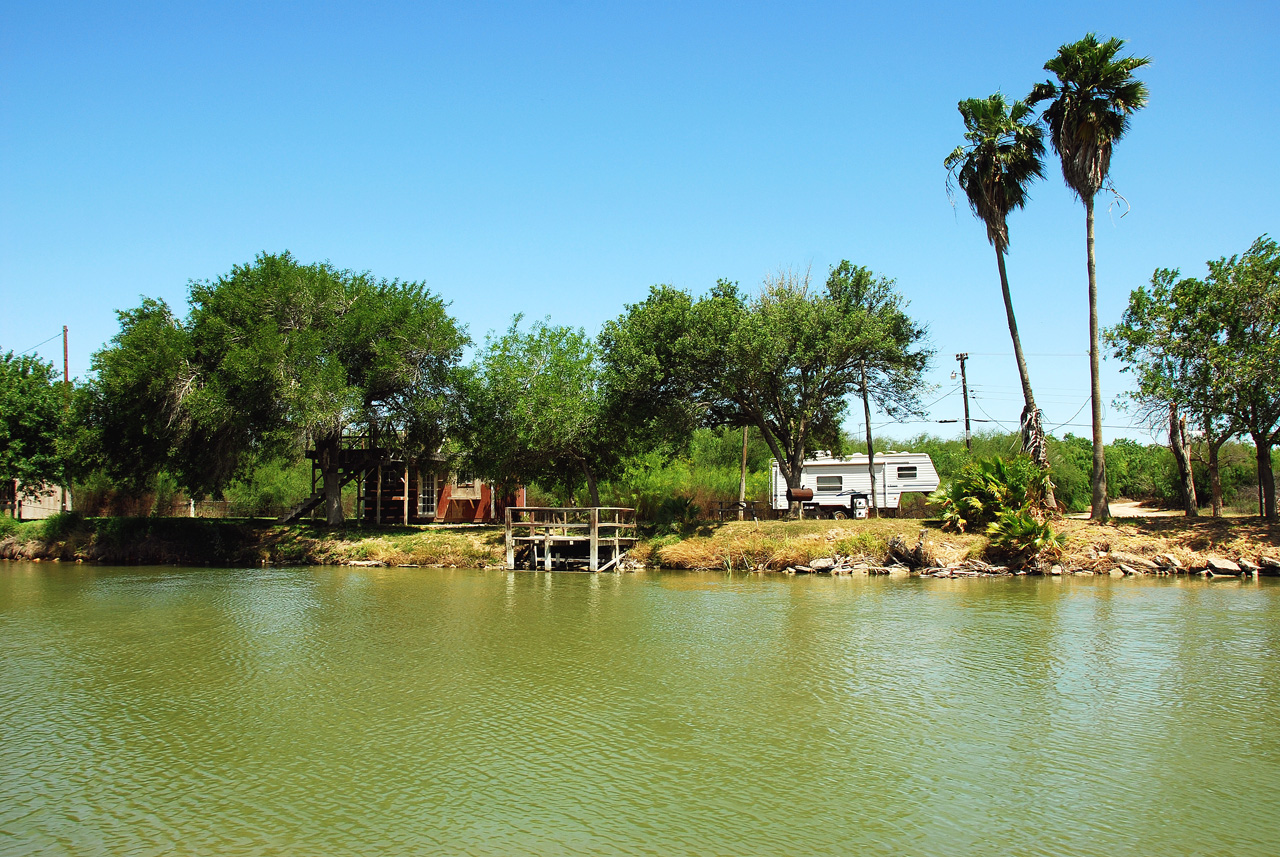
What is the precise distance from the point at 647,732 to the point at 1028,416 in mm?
24256

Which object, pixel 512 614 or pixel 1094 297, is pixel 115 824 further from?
pixel 1094 297

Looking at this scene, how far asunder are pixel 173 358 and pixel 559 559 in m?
15.9

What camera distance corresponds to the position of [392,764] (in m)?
A: 8.68

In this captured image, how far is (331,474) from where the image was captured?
36594mm

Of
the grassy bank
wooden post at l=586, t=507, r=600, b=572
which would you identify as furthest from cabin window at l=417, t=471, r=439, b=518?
wooden post at l=586, t=507, r=600, b=572

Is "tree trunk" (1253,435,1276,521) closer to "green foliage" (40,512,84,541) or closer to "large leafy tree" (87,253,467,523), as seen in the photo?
"large leafy tree" (87,253,467,523)

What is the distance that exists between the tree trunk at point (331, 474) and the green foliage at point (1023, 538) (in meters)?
25.6

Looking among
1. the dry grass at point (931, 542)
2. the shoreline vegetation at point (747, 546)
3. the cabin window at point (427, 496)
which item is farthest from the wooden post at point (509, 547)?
the cabin window at point (427, 496)

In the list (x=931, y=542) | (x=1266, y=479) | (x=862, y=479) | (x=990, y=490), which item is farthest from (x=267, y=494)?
(x=1266, y=479)

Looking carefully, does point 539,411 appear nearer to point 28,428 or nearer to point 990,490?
point 990,490

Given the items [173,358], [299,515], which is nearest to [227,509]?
[299,515]

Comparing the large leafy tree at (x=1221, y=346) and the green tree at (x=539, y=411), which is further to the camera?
the green tree at (x=539, y=411)

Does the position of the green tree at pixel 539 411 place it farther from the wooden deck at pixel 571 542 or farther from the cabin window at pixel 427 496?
the cabin window at pixel 427 496

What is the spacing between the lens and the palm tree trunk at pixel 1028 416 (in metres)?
28.5
